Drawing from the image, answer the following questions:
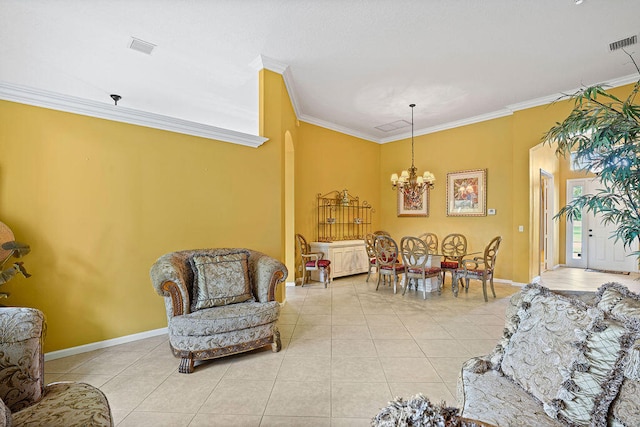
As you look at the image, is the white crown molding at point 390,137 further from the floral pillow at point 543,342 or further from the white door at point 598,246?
the white door at point 598,246

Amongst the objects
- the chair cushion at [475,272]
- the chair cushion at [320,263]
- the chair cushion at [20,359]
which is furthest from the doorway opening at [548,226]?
the chair cushion at [20,359]

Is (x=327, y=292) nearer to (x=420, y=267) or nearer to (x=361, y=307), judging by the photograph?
(x=361, y=307)

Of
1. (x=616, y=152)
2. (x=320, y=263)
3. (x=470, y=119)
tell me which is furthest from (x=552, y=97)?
(x=320, y=263)

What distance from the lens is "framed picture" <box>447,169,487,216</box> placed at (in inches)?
235

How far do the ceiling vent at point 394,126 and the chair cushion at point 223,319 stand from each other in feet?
17.1

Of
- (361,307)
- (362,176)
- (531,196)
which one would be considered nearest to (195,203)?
(361,307)

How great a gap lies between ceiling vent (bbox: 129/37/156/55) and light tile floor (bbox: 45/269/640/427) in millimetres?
3419

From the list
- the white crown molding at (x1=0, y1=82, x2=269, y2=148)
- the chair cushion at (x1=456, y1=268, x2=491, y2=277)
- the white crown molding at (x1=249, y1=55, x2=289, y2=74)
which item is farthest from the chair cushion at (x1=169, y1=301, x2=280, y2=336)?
the chair cushion at (x1=456, y1=268, x2=491, y2=277)

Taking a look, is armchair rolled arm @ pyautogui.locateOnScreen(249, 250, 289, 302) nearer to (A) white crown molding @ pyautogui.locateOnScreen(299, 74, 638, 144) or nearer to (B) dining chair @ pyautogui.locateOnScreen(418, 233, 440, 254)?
(A) white crown molding @ pyautogui.locateOnScreen(299, 74, 638, 144)

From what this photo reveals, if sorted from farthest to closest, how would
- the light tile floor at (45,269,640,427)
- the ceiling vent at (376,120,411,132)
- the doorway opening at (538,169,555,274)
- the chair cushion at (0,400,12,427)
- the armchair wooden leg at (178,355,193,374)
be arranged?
the doorway opening at (538,169,555,274) < the ceiling vent at (376,120,411,132) < the armchair wooden leg at (178,355,193,374) < the light tile floor at (45,269,640,427) < the chair cushion at (0,400,12,427)

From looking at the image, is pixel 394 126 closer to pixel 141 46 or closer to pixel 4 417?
pixel 141 46

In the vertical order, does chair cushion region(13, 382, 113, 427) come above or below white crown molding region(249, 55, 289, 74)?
below

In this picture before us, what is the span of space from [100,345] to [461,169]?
677 cm

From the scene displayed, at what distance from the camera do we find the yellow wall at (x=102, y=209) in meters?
2.50
